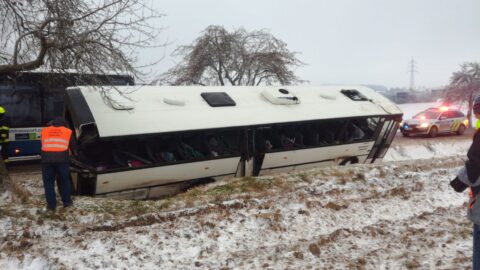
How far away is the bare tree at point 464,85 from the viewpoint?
31.7 meters

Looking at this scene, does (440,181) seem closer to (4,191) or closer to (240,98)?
(240,98)

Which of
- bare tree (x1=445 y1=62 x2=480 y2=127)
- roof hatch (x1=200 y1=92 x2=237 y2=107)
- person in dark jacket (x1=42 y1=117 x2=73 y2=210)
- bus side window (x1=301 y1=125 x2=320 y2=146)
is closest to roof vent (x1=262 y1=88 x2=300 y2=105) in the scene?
bus side window (x1=301 y1=125 x2=320 y2=146)

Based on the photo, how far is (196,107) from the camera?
8.67 meters

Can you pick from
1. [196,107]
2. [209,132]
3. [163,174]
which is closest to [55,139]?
[163,174]

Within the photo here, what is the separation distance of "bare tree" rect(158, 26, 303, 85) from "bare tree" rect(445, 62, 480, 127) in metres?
17.4

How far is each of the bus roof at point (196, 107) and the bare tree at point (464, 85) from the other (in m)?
25.4

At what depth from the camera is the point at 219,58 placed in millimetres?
23016

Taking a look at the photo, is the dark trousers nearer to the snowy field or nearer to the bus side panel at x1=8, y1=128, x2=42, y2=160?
the bus side panel at x1=8, y1=128, x2=42, y2=160

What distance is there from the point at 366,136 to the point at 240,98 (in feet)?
13.5

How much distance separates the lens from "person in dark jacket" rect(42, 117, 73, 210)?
6137 millimetres

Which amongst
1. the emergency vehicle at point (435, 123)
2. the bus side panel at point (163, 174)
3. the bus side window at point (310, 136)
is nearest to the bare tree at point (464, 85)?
the emergency vehicle at point (435, 123)

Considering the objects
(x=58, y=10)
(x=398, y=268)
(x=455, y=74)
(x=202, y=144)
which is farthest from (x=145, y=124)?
(x=455, y=74)

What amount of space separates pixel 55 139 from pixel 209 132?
125 inches

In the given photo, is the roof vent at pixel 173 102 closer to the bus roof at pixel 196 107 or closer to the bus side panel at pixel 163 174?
the bus roof at pixel 196 107
